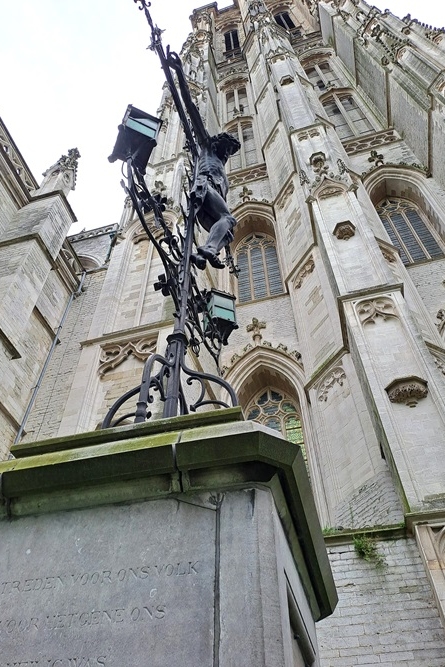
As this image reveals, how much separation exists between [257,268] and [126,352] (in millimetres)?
6616

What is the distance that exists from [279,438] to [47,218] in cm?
1072

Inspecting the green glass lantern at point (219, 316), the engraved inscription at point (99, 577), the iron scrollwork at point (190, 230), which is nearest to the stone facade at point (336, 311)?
the green glass lantern at point (219, 316)

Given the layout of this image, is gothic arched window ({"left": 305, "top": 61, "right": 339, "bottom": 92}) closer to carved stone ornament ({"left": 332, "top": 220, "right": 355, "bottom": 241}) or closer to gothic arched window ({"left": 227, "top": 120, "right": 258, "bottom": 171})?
gothic arched window ({"left": 227, "top": 120, "right": 258, "bottom": 171})

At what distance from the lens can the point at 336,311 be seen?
9.53 metres

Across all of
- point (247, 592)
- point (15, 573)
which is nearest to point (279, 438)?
point (247, 592)

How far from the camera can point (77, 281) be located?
13594 mm

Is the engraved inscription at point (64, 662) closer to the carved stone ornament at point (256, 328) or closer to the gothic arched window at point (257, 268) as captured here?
the carved stone ornament at point (256, 328)

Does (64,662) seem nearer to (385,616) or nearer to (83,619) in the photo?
(83,619)

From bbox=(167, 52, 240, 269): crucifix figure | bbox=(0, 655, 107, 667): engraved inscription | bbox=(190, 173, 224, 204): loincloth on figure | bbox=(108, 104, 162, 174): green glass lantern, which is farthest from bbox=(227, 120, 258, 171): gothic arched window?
bbox=(0, 655, 107, 667): engraved inscription

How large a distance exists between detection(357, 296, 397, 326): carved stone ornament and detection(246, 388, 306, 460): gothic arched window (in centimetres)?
302

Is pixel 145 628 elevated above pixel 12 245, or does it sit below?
below

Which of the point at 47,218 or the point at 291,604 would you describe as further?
the point at 47,218

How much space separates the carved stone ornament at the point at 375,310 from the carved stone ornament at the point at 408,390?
143cm

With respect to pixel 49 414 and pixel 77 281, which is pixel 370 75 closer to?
pixel 77 281
